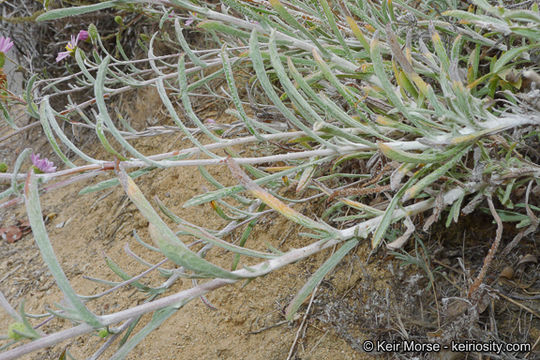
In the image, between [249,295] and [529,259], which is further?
[249,295]

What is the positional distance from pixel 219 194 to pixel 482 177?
62 cm

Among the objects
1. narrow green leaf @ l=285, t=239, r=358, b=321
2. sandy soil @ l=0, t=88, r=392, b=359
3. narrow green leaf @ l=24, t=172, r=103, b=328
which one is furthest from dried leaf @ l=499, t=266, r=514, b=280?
narrow green leaf @ l=24, t=172, r=103, b=328

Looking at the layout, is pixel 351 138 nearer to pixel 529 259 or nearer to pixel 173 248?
pixel 173 248

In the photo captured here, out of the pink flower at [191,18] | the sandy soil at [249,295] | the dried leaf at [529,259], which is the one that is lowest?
the sandy soil at [249,295]

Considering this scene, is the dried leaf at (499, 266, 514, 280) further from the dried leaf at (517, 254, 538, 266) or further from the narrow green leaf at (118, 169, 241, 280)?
the narrow green leaf at (118, 169, 241, 280)

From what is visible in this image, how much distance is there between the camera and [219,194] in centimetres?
87

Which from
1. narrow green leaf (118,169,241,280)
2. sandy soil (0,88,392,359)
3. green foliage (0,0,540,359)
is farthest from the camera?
sandy soil (0,88,392,359)

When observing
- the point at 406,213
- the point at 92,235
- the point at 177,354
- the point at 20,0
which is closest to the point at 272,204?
the point at 406,213

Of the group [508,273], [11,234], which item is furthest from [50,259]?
[11,234]

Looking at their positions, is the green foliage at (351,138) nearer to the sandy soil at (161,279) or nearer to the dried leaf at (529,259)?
the dried leaf at (529,259)

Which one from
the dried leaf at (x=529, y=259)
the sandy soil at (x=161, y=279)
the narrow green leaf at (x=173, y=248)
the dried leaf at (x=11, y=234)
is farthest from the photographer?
the dried leaf at (x=11, y=234)

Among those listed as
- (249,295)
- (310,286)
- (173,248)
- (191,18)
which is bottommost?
(249,295)

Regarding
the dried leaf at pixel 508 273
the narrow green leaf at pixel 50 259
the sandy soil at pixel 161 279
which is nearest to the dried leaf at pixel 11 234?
the sandy soil at pixel 161 279

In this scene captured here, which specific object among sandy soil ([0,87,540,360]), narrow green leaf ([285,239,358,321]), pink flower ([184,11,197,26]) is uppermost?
pink flower ([184,11,197,26])
